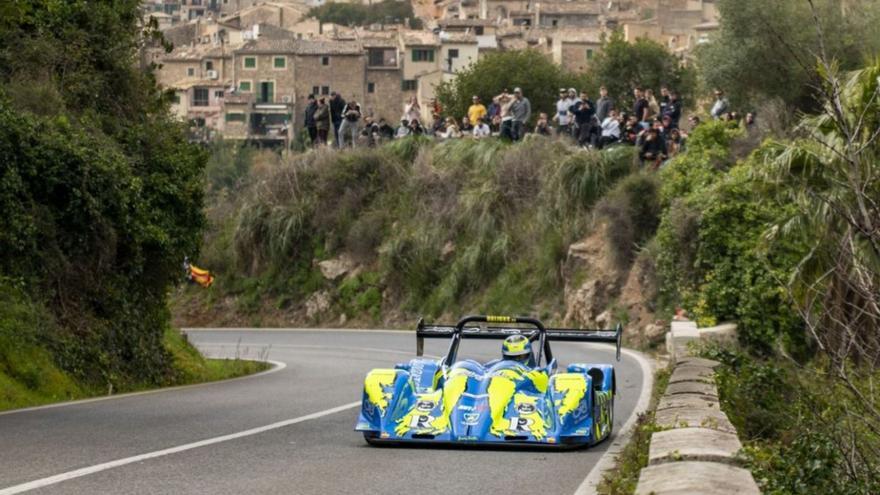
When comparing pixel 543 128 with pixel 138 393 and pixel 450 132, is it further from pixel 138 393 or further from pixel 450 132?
pixel 138 393

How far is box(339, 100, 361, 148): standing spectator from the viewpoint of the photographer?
56.4 meters

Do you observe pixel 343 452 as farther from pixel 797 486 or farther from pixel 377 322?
Answer: pixel 377 322

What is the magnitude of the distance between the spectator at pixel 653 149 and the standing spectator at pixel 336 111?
42.3ft

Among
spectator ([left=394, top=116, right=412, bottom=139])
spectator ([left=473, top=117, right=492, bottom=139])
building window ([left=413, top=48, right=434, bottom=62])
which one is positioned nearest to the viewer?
spectator ([left=473, top=117, right=492, bottom=139])

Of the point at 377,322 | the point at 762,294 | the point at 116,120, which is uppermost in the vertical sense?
the point at 116,120

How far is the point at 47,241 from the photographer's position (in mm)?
25281

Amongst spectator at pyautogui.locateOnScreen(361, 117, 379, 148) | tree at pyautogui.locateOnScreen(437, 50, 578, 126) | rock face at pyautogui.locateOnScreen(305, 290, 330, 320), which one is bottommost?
rock face at pyautogui.locateOnScreen(305, 290, 330, 320)

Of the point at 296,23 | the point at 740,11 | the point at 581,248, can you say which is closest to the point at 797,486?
the point at 581,248

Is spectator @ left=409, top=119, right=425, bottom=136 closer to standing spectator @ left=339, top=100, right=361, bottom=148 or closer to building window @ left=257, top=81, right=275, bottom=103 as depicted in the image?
standing spectator @ left=339, top=100, right=361, bottom=148

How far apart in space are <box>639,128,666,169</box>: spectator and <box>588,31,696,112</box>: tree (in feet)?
123

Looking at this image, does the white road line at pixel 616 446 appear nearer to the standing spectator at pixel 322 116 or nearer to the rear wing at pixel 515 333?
the rear wing at pixel 515 333

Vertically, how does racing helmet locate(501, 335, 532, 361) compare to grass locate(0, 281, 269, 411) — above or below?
above

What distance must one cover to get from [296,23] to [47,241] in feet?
485

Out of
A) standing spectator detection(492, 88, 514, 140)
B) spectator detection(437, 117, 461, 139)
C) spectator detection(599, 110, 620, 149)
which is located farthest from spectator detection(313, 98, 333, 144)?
spectator detection(599, 110, 620, 149)
